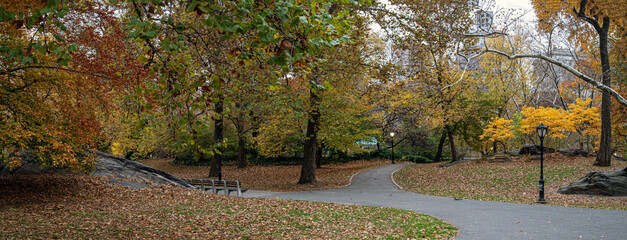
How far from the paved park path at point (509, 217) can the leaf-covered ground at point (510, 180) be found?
1895 millimetres

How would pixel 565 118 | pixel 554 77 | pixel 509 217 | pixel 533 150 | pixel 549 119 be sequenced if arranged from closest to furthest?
pixel 509 217
pixel 565 118
pixel 549 119
pixel 533 150
pixel 554 77

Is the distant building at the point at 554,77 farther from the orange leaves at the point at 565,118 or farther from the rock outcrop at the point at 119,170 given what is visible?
the rock outcrop at the point at 119,170

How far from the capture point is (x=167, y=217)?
337 inches

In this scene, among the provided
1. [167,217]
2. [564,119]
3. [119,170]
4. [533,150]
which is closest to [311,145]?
[119,170]

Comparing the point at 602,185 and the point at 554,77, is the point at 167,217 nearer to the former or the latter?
the point at 602,185

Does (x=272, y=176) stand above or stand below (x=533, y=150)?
below

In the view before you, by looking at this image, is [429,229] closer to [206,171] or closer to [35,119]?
[35,119]

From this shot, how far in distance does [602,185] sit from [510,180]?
4419mm

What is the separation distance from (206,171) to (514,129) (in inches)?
864

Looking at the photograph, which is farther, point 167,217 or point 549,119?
point 549,119

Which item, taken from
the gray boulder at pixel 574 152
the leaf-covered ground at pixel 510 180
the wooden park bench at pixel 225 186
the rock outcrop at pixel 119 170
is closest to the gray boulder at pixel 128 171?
the rock outcrop at pixel 119 170

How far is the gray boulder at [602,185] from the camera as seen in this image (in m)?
13.0

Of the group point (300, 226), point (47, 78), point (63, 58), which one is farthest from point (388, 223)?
point (47, 78)

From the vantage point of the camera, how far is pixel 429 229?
7945 mm
